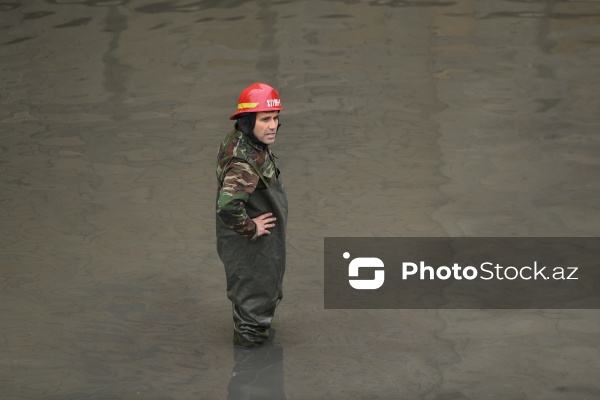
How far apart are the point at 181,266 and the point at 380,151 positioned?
2389 millimetres

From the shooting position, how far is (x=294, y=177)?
8.62 m

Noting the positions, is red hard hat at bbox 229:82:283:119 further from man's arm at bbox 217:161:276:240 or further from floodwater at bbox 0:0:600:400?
floodwater at bbox 0:0:600:400

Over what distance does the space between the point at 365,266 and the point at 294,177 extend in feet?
5.22

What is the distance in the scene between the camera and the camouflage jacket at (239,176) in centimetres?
565

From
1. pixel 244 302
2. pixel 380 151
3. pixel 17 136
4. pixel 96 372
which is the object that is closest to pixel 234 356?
pixel 244 302

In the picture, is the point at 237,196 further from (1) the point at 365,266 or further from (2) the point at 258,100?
(1) the point at 365,266

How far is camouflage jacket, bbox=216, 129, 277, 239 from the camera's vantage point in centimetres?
565

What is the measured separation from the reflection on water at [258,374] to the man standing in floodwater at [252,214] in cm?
8

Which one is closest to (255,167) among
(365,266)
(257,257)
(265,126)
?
(265,126)

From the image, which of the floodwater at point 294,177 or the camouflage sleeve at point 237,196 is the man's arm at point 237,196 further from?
the floodwater at point 294,177
